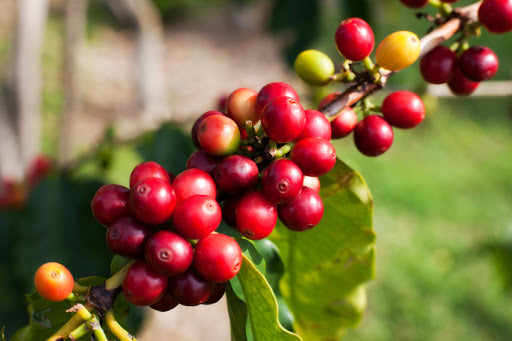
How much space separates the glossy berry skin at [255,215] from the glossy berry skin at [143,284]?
16 cm

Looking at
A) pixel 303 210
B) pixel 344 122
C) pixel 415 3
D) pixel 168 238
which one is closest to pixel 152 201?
pixel 168 238

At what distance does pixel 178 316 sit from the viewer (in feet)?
16.9

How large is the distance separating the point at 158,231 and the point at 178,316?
15.1 feet

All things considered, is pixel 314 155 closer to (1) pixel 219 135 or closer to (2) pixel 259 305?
(1) pixel 219 135

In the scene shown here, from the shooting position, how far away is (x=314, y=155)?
33.6 inches

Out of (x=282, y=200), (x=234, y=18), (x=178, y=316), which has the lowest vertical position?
(x=178, y=316)

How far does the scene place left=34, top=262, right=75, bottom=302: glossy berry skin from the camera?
0.79m

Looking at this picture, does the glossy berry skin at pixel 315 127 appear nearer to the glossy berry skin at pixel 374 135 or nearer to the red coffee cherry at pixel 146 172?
the glossy berry skin at pixel 374 135

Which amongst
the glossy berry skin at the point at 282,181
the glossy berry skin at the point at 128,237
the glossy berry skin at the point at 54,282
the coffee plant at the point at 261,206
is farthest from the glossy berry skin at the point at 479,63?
the glossy berry skin at the point at 54,282

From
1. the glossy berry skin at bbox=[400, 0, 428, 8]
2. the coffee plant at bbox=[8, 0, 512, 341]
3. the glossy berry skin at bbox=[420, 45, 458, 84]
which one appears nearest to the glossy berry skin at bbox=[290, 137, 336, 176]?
the coffee plant at bbox=[8, 0, 512, 341]

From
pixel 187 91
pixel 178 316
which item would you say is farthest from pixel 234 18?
pixel 178 316

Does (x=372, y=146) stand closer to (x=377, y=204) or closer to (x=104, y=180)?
(x=104, y=180)

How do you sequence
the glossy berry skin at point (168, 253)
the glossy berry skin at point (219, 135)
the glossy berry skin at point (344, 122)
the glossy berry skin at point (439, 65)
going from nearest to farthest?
the glossy berry skin at point (168, 253) < the glossy berry skin at point (219, 135) < the glossy berry skin at point (344, 122) < the glossy berry skin at point (439, 65)

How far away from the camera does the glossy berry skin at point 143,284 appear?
78 cm
